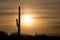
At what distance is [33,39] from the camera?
6387mm

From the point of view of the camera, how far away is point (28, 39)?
6.12 m

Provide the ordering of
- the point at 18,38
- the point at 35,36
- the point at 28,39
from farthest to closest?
the point at 35,36, the point at 28,39, the point at 18,38

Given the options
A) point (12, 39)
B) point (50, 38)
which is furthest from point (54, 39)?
point (12, 39)

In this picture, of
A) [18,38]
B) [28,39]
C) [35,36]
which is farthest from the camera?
[35,36]

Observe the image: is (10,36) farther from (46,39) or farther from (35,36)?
(46,39)

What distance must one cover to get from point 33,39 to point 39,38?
0.78 feet

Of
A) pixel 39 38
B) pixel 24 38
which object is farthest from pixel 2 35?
pixel 39 38

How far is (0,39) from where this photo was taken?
625 cm

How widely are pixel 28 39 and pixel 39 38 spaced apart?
20.5 inches

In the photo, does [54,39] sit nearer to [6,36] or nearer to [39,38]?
[39,38]

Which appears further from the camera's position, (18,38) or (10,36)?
(10,36)

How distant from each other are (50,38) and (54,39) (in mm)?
195

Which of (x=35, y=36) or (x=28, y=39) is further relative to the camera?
(x=35, y=36)

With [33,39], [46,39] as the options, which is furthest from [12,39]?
[46,39]
